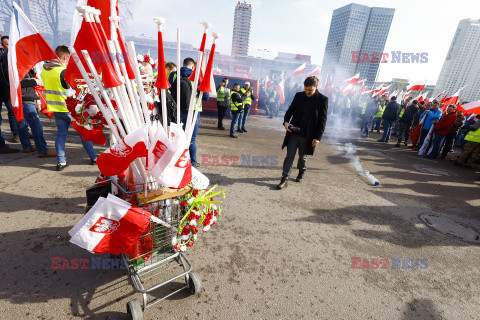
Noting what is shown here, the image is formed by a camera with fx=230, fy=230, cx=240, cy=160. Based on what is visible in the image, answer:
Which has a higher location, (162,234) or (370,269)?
(162,234)

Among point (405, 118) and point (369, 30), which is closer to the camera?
point (405, 118)

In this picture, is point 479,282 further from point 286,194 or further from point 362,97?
point 362,97

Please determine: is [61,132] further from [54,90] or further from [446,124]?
[446,124]

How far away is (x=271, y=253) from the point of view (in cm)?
288

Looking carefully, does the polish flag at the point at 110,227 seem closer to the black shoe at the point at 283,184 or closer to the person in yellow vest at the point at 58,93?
the black shoe at the point at 283,184

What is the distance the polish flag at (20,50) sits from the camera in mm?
2123

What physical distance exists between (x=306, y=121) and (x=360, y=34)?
67.9 metres

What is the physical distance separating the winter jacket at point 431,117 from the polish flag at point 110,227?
11.1 m

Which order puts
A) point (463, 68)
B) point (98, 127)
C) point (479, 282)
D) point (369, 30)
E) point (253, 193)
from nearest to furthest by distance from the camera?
1. point (98, 127)
2. point (479, 282)
3. point (253, 193)
4. point (463, 68)
5. point (369, 30)

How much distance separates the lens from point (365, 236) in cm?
346

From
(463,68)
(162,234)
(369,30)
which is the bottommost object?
(162,234)

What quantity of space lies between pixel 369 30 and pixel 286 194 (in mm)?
67135

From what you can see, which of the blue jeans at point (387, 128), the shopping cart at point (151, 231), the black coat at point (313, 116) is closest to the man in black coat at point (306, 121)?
the black coat at point (313, 116)

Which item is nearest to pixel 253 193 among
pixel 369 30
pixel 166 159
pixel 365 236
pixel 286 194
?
pixel 286 194
